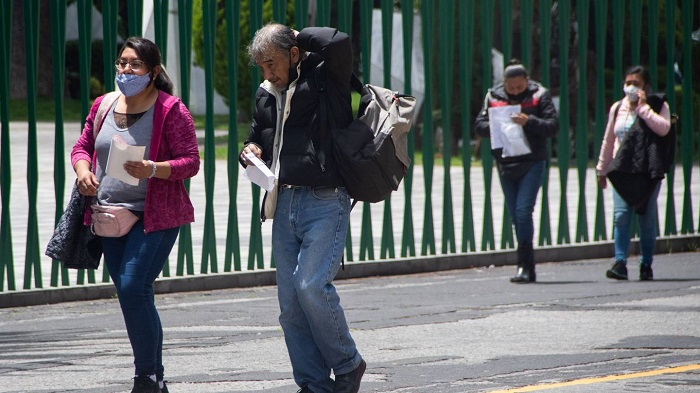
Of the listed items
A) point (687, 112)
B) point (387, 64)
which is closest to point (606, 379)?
point (387, 64)

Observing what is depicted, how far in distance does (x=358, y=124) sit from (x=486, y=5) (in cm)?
705

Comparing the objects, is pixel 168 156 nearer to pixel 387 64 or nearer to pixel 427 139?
pixel 387 64

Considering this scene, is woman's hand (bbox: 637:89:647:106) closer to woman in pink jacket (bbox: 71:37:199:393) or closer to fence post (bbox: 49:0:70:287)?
fence post (bbox: 49:0:70:287)

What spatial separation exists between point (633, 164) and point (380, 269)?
229cm

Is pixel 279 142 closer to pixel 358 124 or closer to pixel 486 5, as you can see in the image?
pixel 358 124

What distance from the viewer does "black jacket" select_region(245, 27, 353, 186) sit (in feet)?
20.1

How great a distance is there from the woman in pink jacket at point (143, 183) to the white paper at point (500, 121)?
5.19 m

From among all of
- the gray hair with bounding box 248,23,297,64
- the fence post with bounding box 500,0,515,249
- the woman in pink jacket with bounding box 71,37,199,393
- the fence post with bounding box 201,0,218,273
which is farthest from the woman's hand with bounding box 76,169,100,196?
the fence post with bounding box 500,0,515,249

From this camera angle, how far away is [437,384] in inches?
273

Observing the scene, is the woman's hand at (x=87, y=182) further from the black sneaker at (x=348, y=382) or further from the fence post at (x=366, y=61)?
the fence post at (x=366, y=61)

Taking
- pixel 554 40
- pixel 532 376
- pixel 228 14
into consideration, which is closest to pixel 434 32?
pixel 228 14

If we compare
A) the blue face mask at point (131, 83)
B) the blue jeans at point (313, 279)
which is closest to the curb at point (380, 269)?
the blue face mask at point (131, 83)

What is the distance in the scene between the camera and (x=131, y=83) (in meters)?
6.44

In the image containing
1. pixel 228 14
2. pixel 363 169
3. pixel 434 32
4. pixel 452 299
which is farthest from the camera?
pixel 434 32
